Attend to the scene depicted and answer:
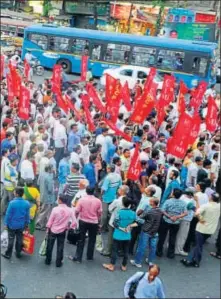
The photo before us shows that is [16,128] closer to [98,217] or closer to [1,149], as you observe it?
[1,149]

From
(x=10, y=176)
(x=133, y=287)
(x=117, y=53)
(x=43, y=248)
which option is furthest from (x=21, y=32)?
(x=133, y=287)

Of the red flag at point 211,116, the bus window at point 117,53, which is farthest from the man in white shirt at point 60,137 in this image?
the bus window at point 117,53

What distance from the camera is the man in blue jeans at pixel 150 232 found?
7.76 meters

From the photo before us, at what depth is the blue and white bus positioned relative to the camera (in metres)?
22.4

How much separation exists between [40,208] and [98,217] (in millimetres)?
1440

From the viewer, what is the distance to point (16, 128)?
11.7 meters

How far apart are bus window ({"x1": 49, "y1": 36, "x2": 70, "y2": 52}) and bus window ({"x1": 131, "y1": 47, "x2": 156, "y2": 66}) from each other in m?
3.07

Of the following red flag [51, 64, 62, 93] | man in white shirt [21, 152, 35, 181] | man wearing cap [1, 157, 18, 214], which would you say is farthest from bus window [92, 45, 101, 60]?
man wearing cap [1, 157, 18, 214]

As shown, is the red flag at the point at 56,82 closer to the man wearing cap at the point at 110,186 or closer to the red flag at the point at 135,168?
the red flag at the point at 135,168

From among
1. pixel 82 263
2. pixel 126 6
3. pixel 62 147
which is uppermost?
pixel 126 6

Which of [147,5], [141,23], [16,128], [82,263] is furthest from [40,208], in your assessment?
[147,5]

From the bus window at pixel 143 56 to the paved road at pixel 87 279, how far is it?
15.2 meters

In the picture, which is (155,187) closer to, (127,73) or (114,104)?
(114,104)

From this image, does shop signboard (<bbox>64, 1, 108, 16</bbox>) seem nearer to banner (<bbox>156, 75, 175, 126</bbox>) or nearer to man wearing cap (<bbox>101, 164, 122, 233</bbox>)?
banner (<bbox>156, 75, 175, 126</bbox>)
